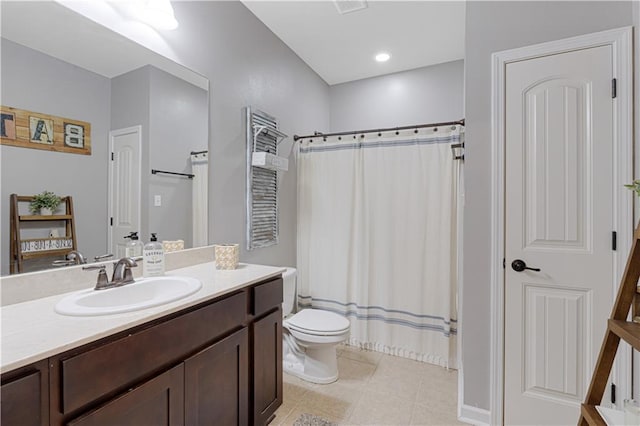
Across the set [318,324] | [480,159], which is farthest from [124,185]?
[480,159]

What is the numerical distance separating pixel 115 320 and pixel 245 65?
1.90m

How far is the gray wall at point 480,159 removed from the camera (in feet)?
5.41

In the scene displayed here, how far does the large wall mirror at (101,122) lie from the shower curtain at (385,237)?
4.10 feet

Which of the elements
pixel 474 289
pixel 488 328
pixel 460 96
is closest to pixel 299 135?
pixel 460 96

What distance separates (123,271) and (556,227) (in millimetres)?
2140

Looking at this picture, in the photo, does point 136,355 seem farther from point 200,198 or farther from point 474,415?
point 474,415

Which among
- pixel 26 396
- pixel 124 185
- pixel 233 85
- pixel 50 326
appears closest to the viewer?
pixel 26 396

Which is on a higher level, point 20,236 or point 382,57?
point 382,57

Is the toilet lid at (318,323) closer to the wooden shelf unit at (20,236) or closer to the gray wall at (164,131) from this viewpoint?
the gray wall at (164,131)

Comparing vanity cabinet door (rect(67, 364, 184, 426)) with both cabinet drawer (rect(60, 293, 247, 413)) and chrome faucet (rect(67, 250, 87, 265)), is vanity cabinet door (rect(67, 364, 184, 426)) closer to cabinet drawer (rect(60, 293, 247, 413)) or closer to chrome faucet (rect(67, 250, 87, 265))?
cabinet drawer (rect(60, 293, 247, 413))

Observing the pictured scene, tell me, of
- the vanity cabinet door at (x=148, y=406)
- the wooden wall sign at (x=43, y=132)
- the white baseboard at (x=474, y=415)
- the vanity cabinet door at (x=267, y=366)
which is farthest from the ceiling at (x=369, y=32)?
the white baseboard at (x=474, y=415)

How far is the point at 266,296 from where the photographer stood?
1579 mm


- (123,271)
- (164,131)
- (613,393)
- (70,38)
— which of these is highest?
(70,38)

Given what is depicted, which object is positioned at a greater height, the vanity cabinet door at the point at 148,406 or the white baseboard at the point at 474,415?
the vanity cabinet door at the point at 148,406
